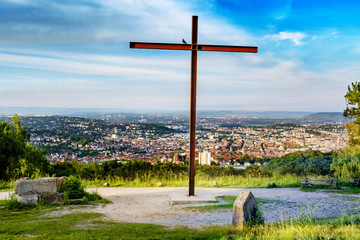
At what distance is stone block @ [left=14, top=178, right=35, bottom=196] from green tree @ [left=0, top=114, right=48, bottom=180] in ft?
20.4

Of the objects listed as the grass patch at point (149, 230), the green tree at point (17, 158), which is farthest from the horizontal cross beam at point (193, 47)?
the green tree at point (17, 158)

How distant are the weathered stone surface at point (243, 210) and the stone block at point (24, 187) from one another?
655 centimetres

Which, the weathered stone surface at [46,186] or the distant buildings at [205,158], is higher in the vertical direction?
the weathered stone surface at [46,186]

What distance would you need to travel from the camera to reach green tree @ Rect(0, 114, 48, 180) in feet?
56.5

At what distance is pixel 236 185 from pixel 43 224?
330 inches

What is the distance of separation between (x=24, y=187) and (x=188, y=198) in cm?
503

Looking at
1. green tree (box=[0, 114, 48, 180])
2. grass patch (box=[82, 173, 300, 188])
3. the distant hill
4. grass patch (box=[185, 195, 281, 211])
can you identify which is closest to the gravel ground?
grass patch (box=[185, 195, 281, 211])

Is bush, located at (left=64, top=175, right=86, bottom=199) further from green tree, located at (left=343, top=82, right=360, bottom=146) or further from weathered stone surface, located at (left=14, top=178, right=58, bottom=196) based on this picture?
green tree, located at (left=343, top=82, right=360, bottom=146)

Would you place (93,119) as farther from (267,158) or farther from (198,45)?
(198,45)

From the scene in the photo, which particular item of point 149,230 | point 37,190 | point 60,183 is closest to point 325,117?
point 60,183

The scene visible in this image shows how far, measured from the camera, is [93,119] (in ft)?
106

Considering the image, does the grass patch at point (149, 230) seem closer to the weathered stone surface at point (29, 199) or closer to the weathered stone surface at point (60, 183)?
the weathered stone surface at point (29, 199)

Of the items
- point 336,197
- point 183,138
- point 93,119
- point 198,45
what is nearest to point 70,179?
point 198,45

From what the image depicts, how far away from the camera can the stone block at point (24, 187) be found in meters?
10.6
